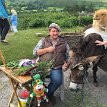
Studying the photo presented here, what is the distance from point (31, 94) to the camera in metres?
4.76

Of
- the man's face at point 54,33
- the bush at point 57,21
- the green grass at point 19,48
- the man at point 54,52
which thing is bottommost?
the bush at point 57,21

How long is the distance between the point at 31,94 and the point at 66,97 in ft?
4.12

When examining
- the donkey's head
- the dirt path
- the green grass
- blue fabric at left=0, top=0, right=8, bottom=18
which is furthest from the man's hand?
blue fabric at left=0, top=0, right=8, bottom=18

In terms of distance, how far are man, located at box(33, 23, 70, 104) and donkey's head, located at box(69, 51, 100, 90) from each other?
48 cm

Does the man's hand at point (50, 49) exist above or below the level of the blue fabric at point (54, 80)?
above

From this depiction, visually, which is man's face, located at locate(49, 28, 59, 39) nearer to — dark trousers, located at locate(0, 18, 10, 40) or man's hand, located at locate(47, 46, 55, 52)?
man's hand, located at locate(47, 46, 55, 52)

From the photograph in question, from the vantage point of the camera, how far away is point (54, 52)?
534 cm

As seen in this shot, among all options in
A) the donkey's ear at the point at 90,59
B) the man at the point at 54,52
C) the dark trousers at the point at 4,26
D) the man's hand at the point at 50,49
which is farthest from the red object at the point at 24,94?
the dark trousers at the point at 4,26

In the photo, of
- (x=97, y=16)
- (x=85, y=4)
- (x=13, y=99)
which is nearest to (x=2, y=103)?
(x=13, y=99)

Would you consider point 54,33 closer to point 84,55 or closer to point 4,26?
point 84,55

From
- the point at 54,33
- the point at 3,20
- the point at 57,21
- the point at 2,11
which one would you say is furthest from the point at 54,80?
the point at 57,21

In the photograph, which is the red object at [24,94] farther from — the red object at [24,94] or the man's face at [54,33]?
the man's face at [54,33]

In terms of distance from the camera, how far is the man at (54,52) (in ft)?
17.3

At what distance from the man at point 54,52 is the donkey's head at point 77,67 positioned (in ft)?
1.58
